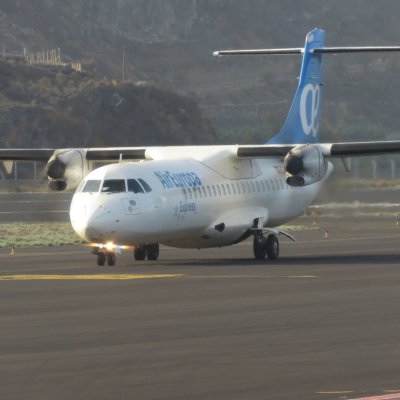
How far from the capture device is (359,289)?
24984mm

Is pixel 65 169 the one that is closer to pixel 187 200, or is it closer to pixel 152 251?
pixel 152 251

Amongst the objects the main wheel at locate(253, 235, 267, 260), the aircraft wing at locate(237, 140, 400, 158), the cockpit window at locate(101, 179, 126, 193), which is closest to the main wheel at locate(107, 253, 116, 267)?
the cockpit window at locate(101, 179, 126, 193)

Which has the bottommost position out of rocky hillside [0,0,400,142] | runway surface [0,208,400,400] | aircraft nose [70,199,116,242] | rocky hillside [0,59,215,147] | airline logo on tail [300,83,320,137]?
runway surface [0,208,400,400]

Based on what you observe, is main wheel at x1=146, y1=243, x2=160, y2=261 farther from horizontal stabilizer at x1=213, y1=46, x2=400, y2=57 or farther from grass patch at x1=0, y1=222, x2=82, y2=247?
grass patch at x1=0, y1=222, x2=82, y2=247

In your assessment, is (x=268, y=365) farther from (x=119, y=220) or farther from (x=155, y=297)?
(x=119, y=220)

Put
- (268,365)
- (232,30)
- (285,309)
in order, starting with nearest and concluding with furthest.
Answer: (268,365)
(285,309)
(232,30)

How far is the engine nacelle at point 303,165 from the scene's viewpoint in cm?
3416

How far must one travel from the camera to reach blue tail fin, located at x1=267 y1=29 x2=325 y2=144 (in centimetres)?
3987

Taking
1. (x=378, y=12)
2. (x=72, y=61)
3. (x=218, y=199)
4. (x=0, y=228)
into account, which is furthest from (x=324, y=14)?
(x=218, y=199)

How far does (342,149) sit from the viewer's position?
35.0 metres

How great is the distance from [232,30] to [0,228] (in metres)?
133

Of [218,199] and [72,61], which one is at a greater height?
[72,61]

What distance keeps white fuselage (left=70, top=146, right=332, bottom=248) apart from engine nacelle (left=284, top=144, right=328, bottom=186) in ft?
6.33

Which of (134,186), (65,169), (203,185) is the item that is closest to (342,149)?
(203,185)
